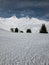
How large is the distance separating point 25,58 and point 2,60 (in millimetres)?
859

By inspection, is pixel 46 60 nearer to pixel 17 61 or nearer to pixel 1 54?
pixel 17 61

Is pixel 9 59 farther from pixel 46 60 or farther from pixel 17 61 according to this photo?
pixel 46 60

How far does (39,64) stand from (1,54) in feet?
5.48

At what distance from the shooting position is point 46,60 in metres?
5.26

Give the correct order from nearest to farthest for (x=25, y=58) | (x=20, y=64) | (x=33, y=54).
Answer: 1. (x=20, y=64)
2. (x=25, y=58)
3. (x=33, y=54)

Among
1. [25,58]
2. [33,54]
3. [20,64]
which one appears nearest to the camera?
[20,64]

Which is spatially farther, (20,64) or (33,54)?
(33,54)

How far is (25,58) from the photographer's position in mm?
5395

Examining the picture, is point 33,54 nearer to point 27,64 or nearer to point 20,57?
point 20,57

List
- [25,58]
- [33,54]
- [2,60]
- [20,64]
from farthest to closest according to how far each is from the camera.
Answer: [33,54] < [25,58] < [2,60] < [20,64]

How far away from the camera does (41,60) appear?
17.2ft

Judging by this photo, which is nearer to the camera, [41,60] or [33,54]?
[41,60]

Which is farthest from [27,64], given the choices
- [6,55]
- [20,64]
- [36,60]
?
[6,55]

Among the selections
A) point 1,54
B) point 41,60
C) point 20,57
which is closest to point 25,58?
point 20,57
